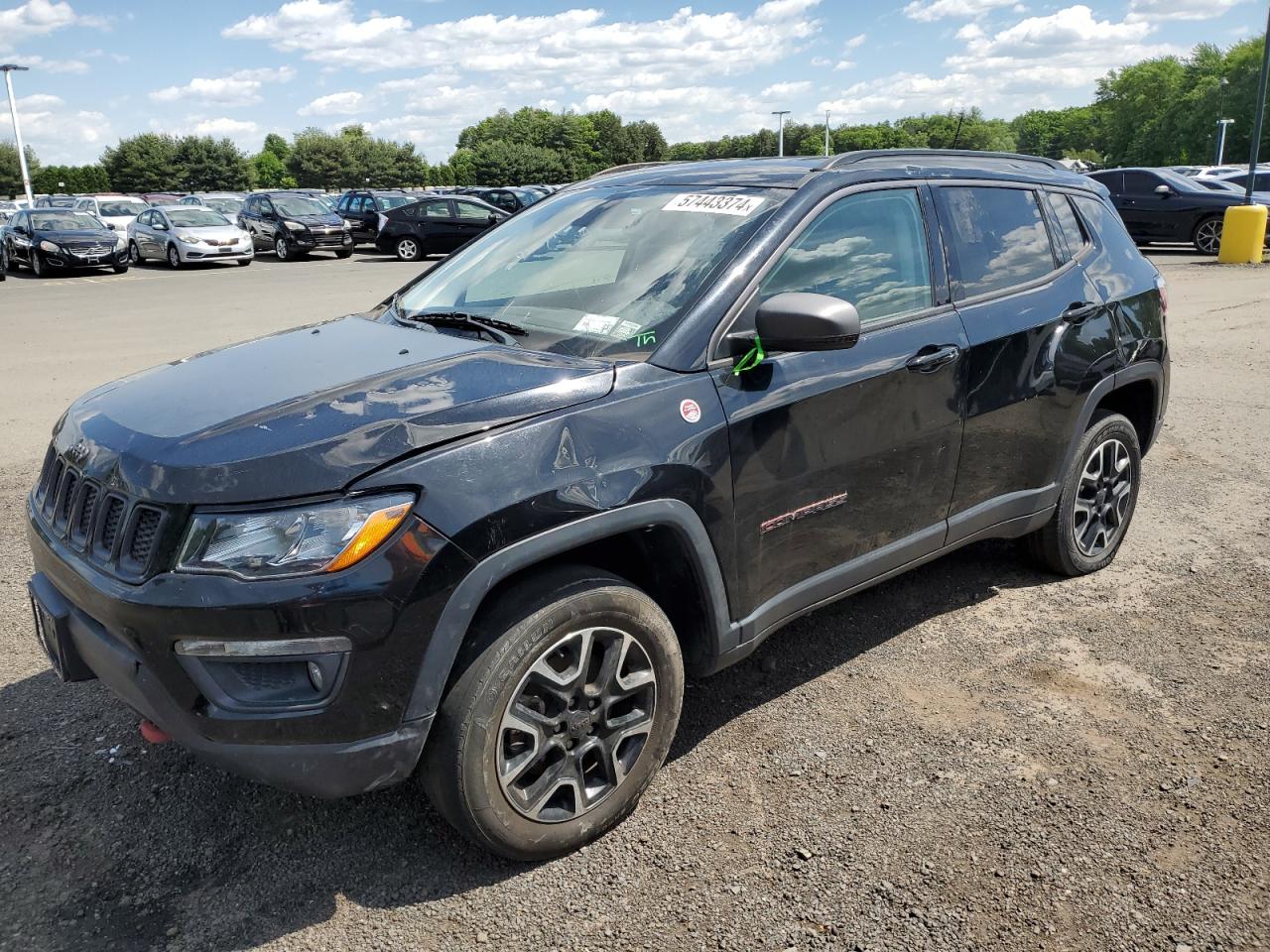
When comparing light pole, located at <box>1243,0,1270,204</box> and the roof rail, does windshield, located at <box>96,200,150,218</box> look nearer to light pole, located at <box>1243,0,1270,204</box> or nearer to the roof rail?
light pole, located at <box>1243,0,1270,204</box>

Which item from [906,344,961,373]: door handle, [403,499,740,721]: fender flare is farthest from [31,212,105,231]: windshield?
[403,499,740,721]: fender flare

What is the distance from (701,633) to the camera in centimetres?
304

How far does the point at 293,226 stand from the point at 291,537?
25.2 m

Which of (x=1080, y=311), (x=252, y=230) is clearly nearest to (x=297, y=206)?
(x=252, y=230)

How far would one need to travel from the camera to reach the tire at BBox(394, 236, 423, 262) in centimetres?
2488

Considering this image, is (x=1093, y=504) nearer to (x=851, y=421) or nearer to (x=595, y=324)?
(x=851, y=421)

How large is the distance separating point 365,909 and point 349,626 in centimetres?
83

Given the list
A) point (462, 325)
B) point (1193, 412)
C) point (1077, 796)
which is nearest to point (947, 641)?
point (1077, 796)

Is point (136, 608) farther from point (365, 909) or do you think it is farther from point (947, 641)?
point (947, 641)

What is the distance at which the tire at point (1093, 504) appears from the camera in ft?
14.4

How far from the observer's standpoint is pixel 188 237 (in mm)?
23422

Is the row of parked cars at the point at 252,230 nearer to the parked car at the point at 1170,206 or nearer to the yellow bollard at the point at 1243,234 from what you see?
the parked car at the point at 1170,206

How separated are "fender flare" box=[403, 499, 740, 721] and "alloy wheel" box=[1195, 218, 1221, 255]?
20967mm

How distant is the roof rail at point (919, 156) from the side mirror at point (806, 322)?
84cm
